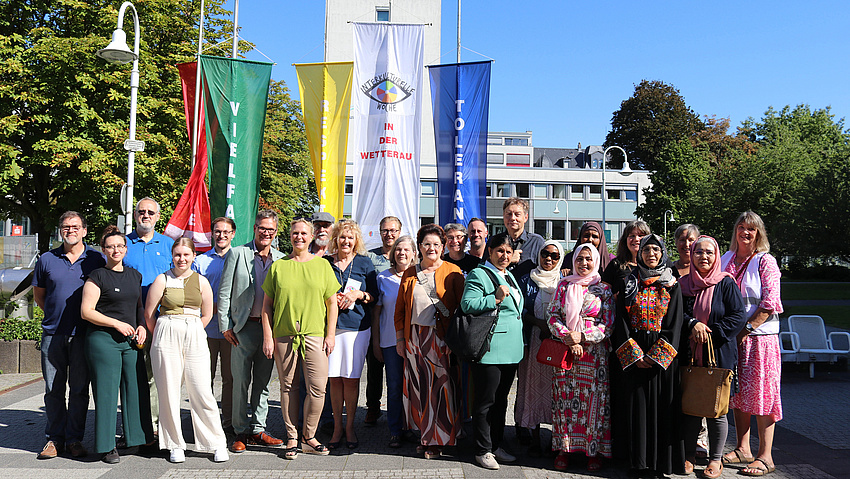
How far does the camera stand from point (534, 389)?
5.87 metres

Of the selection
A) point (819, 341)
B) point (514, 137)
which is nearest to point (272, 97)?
point (819, 341)

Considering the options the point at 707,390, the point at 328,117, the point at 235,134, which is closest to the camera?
the point at 707,390

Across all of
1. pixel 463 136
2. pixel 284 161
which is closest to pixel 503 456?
pixel 463 136

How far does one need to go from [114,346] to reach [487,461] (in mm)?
3272

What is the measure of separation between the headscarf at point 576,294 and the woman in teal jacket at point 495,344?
0.44 m

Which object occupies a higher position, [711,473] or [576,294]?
[576,294]

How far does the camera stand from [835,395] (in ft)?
27.6

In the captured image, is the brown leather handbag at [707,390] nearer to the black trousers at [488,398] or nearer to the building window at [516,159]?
the black trousers at [488,398]

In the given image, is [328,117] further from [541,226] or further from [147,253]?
[541,226]

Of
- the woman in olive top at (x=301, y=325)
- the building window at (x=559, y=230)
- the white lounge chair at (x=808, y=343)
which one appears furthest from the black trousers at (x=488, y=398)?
the building window at (x=559, y=230)

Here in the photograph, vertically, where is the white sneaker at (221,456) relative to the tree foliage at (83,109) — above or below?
below

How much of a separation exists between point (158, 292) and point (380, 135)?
199 inches

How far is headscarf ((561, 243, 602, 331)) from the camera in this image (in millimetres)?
5191

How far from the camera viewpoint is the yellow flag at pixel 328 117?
32.5 ft
